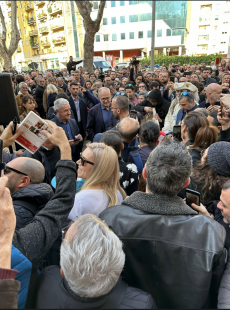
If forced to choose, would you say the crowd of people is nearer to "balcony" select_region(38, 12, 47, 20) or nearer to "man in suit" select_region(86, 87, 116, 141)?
"man in suit" select_region(86, 87, 116, 141)

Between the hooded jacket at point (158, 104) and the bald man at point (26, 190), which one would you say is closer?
the bald man at point (26, 190)

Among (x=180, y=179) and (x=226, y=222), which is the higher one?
(x=180, y=179)

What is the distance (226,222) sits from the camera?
4.09 feet

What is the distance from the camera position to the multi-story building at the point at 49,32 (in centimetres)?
3659

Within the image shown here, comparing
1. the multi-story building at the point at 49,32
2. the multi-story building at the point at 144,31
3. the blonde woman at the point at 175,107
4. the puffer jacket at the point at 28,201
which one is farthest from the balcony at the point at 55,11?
the puffer jacket at the point at 28,201

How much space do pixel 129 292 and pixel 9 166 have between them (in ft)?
4.41

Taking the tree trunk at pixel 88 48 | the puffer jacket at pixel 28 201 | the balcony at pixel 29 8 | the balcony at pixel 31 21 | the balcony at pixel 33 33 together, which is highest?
the balcony at pixel 29 8

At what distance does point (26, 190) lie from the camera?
1.53 metres

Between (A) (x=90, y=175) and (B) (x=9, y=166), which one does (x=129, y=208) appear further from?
(B) (x=9, y=166)

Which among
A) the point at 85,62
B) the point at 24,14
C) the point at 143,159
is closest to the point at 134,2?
the point at 85,62

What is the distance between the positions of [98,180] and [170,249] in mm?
828

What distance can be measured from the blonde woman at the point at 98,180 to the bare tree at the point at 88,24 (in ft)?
40.4

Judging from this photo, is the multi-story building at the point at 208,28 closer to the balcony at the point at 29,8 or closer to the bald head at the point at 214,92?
the balcony at the point at 29,8

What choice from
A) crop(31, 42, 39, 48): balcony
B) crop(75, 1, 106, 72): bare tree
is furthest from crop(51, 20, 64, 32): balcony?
crop(75, 1, 106, 72): bare tree
